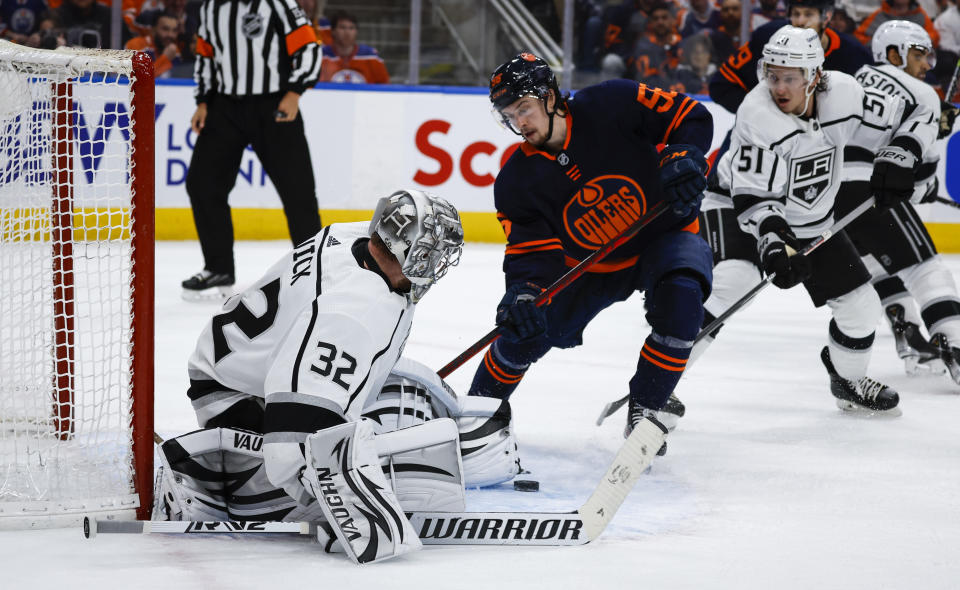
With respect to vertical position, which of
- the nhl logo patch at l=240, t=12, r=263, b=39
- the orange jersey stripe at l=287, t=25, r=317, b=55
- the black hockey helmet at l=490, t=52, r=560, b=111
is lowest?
the orange jersey stripe at l=287, t=25, r=317, b=55

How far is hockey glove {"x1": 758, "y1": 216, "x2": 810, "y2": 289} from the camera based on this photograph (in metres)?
3.06

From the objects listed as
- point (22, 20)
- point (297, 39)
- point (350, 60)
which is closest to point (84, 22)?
point (22, 20)

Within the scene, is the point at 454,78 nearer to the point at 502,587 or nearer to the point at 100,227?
the point at 100,227

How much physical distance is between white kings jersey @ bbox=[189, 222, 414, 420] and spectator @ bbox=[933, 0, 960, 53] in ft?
17.8

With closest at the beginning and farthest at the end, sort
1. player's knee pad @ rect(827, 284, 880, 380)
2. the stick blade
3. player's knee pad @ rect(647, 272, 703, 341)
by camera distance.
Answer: the stick blade < player's knee pad @ rect(647, 272, 703, 341) < player's knee pad @ rect(827, 284, 880, 380)

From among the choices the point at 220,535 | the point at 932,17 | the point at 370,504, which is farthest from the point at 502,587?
the point at 932,17

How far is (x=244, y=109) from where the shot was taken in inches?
194

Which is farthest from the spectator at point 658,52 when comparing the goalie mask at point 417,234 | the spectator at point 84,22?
the goalie mask at point 417,234

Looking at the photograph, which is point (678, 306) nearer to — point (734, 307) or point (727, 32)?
point (734, 307)

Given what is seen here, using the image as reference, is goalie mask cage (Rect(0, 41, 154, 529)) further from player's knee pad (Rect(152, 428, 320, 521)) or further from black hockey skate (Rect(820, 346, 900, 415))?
black hockey skate (Rect(820, 346, 900, 415))

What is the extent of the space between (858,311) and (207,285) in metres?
2.61

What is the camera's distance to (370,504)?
6.44 ft

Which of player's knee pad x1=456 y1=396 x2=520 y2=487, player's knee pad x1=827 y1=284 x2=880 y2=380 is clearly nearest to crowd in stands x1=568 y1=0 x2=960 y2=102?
player's knee pad x1=827 y1=284 x2=880 y2=380

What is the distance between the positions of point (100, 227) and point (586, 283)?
3.50ft
